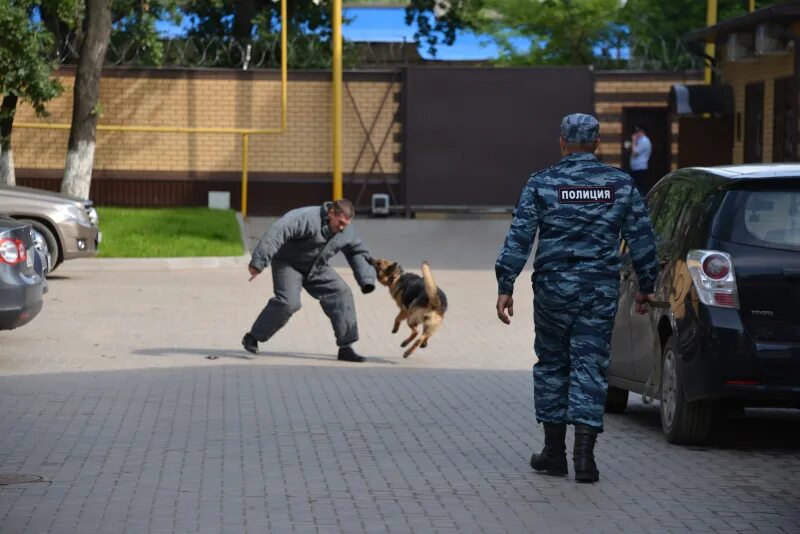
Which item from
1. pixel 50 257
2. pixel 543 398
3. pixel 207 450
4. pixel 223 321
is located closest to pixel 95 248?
pixel 50 257

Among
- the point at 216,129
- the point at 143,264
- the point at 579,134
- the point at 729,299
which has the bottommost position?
the point at 143,264

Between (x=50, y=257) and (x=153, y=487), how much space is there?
12906mm

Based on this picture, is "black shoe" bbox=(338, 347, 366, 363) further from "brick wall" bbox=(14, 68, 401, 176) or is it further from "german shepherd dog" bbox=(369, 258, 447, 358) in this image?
"brick wall" bbox=(14, 68, 401, 176)

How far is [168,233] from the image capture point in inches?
1006

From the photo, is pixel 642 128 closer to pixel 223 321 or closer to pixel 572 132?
pixel 223 321

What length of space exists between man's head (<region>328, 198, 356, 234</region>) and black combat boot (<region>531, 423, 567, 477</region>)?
18.6ft

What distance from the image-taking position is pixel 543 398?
28.2 ft

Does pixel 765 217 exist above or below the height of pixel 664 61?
below

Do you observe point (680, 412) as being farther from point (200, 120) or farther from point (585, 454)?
point (200, 120)

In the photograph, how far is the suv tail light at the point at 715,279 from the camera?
931 cm

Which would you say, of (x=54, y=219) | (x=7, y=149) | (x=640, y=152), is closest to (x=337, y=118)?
(x=640, y=152)

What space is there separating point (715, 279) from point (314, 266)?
5988 mm

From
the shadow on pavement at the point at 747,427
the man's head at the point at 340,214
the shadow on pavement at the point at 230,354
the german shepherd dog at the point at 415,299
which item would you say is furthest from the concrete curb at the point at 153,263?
the shadow on pavement at the point at 747,427

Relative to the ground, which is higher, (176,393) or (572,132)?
(572,132)
